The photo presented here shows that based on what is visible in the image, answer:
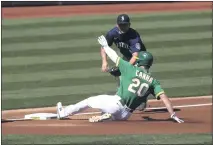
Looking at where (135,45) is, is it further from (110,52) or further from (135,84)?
(135,84)

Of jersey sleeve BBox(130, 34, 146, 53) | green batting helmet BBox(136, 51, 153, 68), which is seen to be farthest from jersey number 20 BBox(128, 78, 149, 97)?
jersey sleeve BBox(130, 34, 146, 53)

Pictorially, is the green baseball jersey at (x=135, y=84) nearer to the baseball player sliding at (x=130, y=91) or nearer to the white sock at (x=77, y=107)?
the baseball player sliding at (x=130, y=91)

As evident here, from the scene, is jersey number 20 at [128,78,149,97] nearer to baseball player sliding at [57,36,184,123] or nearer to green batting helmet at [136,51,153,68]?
baseball player sliding at [57,36,184,123]

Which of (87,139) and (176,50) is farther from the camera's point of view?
(176,50)

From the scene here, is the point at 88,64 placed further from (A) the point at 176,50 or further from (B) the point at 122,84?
(B) the point at 122,84

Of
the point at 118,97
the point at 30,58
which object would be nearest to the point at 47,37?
the point at 30,58

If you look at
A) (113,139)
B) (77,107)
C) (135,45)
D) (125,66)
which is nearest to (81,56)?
(135,45)
